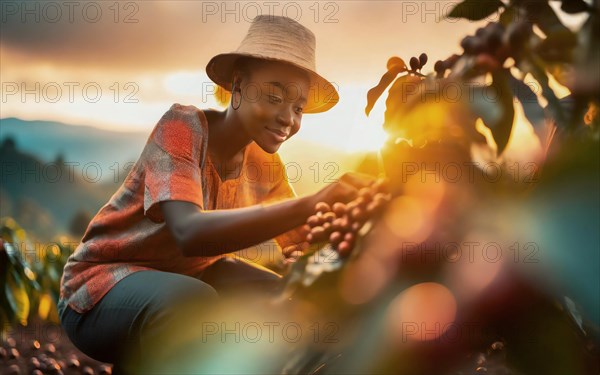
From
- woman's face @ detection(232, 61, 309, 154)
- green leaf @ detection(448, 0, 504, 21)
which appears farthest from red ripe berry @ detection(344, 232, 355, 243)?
woman's face @ detection(232, 61, 309, 154)

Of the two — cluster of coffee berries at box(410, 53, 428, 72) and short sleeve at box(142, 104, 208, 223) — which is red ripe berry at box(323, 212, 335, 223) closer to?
cluster of coffee berries at box(410, 53, 428, 72)

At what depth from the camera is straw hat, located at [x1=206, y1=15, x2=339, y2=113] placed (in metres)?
1.25

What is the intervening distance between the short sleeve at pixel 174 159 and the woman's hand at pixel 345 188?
A: 33 centimetres

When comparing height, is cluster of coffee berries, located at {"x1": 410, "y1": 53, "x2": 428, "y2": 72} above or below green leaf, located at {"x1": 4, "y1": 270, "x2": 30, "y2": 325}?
above

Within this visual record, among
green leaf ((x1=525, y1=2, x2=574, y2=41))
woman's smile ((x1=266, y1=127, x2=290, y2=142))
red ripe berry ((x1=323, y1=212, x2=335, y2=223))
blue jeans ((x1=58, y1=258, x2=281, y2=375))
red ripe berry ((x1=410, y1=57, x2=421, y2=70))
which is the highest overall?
green leaf ((x1=525, y1=2, x2=574, y2=41))

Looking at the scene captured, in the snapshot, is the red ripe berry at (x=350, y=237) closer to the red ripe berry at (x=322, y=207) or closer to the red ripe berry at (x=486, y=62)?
the red ripe berry at (x=322, y=207)

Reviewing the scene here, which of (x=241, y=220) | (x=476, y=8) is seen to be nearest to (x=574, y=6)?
(x=476, y=8)

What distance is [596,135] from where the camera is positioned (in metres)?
0.63

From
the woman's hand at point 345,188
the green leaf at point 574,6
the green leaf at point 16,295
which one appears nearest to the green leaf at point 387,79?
the woman's hand at point 345,188

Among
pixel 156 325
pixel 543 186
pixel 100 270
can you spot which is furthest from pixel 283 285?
pixel 100 270

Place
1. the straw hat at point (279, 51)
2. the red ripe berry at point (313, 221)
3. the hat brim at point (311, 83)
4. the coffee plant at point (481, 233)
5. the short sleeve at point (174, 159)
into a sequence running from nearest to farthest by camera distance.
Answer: the coffee plant at point (481, 233) < the red ripe berry at point (313, 221) < the short sleeve at point (174, 159) < the straw hat at point (279, 51) < the hat brim at point (311, 83)

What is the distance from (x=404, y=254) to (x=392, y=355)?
10 centimetres

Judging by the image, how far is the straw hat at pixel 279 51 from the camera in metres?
1.25

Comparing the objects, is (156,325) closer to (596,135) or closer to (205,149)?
(205,149)
